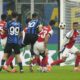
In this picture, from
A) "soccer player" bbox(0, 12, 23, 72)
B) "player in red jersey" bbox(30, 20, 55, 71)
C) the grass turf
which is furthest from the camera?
"player in red jersey" bbox(30, 20, 55, 71)

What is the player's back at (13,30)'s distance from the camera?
22.0 m

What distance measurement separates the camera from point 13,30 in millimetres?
22000

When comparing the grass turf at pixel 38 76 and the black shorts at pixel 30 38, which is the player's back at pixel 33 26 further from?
the grass turf at pixel 38 76

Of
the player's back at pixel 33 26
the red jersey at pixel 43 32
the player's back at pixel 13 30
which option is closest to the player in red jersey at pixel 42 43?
the red jersey at pixel 43 32

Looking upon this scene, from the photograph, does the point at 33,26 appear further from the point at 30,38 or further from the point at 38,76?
the point at 38,76

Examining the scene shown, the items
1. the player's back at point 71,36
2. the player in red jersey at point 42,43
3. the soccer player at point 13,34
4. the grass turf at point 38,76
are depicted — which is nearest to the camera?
the grass turf at point 38,76

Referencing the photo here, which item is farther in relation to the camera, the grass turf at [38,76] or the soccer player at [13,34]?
the soccer player at [13,34]

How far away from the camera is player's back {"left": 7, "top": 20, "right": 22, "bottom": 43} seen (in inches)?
864

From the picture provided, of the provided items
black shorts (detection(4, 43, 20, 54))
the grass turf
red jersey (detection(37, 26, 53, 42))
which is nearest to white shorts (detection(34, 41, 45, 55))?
red jersey (detection(37, 26, 53, 42))

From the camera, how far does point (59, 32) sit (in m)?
29.7

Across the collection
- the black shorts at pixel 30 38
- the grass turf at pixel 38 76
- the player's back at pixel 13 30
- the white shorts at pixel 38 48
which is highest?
the player's back at pixel 13 30

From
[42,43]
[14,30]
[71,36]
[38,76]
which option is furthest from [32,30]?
[38,76]

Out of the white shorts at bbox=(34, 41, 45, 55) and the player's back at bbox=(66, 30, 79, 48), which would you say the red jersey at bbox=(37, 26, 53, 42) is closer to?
the white shorts at bbox=(34, 41, 45, 55)

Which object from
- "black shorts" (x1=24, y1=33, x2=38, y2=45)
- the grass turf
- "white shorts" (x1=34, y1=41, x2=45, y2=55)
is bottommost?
the grass turf
